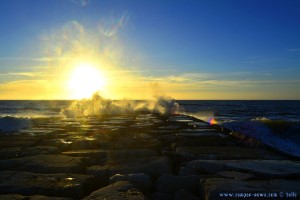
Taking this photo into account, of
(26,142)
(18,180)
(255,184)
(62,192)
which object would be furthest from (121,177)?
(26,142)

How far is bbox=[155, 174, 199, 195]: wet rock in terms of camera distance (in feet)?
10.5

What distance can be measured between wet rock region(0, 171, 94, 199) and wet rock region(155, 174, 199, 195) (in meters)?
0.74

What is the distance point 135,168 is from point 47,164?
109 centimetres

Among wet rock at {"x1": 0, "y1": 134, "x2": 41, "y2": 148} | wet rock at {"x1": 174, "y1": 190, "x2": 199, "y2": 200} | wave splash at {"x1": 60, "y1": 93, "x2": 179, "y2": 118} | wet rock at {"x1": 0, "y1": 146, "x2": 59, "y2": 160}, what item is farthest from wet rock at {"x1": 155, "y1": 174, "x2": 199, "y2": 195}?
wave splash at {"x1": 60, "y1": 93, "x2": 179, "y2": 118}

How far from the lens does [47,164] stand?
4023 millimetres

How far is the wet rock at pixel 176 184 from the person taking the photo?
3.20m

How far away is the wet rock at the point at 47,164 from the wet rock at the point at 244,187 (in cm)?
171

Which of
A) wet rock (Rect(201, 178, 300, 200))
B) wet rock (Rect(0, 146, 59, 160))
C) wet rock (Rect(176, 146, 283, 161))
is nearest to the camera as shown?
wet rock (Rect(201, 178, 300, 200))

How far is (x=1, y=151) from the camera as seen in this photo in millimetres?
5102

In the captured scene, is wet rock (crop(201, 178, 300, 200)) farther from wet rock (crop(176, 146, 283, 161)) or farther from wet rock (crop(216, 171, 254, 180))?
wet rock (crop(176, 146, 283, 161))

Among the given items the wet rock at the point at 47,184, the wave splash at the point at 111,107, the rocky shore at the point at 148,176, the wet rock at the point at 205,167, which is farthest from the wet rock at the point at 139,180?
the wave splash at the point at 111,107

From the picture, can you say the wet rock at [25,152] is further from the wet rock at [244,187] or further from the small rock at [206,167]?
the wet rock at [244,187]

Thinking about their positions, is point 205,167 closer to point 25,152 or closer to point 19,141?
point 25,152

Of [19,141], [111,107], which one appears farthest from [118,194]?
[111,107]
